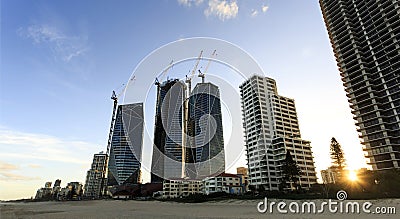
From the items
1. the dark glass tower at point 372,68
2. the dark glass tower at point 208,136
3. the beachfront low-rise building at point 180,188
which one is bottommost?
the beachfront low-rise building at point 180,188

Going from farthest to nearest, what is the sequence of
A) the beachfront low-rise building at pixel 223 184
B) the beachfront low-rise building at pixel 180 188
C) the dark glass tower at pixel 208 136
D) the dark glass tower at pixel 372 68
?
the beachfront low-rise building at pixel 180 188
the beachfront low-rise building at pixel 223 184
the dark glass tower at pixel 372 68
the dark glass tower at pixel 208 136

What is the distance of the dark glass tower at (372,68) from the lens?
1826 inches

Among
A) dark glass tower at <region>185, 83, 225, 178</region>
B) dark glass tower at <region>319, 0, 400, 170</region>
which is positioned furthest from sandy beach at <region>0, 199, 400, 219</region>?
dark glass tower at <region>319, 0, 400, 170</region>

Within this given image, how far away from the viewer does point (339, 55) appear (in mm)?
60438

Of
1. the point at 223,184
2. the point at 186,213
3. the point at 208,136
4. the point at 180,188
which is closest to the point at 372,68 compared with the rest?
the point at 223,184

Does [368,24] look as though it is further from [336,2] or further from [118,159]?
[118,159]

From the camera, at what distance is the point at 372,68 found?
175 feet

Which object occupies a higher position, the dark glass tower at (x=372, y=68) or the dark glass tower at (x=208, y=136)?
the dark glass tower at (x=372, y=68)

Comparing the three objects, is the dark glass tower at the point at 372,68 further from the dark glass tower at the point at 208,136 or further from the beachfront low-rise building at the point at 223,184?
the dark glass tower at the point at 208,136

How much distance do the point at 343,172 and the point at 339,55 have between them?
33508 mm

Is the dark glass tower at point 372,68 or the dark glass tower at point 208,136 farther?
the dark glass tower at point 372,68

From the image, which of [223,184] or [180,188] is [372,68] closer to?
[223,184]

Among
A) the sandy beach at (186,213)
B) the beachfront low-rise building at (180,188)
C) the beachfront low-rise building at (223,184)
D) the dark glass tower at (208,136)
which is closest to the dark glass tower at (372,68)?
the beachfront low-rise building at (223,184)

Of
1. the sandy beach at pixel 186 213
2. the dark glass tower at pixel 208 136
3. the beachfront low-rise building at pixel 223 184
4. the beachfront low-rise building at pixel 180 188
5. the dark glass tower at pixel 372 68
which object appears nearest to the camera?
the sandy beach at pixel 186 213
